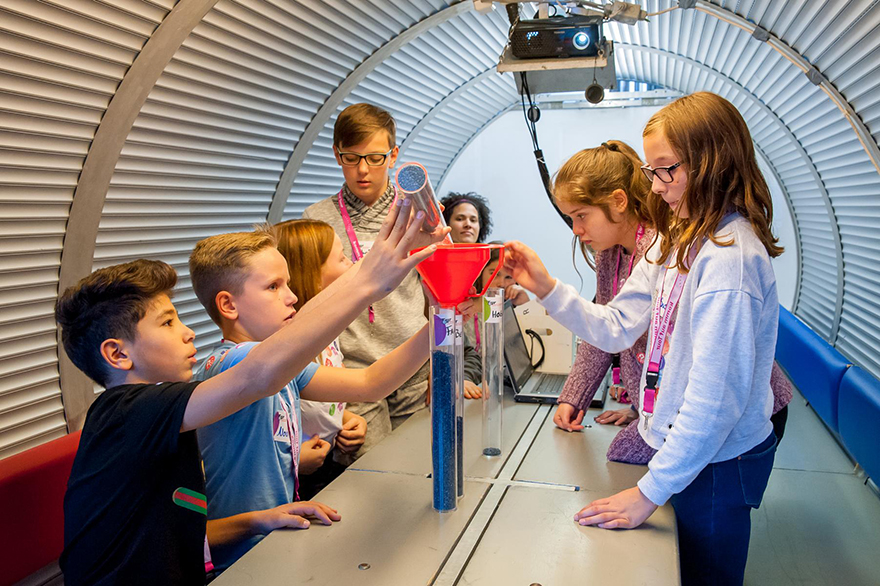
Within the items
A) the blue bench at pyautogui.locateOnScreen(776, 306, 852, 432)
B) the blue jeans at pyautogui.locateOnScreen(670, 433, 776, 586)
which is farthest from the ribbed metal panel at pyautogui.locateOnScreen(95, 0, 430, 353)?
the blue bench at pyautogui.locateOnScreen(776, 306, 852, 432)

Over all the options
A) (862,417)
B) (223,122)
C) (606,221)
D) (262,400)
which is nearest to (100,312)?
(262,400)

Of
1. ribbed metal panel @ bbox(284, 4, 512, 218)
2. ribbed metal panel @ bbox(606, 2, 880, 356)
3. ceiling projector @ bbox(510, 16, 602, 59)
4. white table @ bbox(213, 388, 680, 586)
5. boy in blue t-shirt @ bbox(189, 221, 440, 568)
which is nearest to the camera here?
white table @ bbox(213, 388, 680, 586)

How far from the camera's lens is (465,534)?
1.75m

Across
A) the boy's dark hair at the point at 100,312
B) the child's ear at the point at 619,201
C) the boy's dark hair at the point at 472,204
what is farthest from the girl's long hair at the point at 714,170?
the boy's dark hair at the point at 472,204

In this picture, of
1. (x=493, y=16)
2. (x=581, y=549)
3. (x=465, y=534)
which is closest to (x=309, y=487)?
(x=465, y=534)

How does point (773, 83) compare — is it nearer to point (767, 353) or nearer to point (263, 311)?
point (767, 353)

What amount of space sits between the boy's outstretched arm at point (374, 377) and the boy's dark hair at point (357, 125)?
1130 millimetres

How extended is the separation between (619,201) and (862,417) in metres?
1.57

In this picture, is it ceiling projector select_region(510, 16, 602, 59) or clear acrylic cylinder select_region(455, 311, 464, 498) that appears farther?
ceiling projector select_region(510, 16, 602, 59)

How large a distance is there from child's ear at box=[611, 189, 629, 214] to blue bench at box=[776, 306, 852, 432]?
1.81 meters

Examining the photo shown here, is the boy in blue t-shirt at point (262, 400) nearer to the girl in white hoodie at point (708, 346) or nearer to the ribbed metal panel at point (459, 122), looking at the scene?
the girl in white hoodie at point (708, 346)

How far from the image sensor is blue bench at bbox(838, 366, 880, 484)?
9.42 feet

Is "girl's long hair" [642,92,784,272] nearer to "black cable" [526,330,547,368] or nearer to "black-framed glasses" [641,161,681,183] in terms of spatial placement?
"black-framed glasses" [641,161,681,183]

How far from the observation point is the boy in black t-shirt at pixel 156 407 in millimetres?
1509
